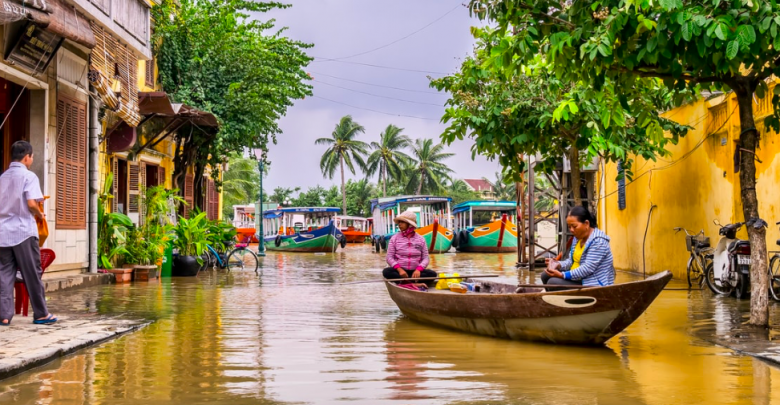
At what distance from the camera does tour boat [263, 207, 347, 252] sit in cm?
3781

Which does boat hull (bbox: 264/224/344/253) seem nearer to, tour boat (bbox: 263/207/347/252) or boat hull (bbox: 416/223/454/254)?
tour boat (bbox: 263/207/347/252)

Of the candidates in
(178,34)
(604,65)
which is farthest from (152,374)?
(178,34)

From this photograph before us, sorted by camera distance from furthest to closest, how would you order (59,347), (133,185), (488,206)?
(488,206), (133,185), (59,347)

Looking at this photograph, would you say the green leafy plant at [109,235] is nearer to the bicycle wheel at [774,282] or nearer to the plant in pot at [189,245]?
the plant in pot at [189,245]

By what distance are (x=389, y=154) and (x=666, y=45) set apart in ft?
179

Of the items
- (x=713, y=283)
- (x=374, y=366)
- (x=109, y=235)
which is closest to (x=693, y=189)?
(x=713, y=283)

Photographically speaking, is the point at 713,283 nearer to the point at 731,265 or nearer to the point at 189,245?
the point at 731,265

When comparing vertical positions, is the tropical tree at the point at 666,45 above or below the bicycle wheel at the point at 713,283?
above

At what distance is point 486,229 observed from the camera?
123ft

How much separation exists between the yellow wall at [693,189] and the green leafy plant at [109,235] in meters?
10.2

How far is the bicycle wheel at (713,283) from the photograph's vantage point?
12.4 meters

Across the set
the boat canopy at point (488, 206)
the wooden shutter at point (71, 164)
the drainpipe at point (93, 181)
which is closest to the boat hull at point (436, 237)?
the boat canopy at point (488, 206)

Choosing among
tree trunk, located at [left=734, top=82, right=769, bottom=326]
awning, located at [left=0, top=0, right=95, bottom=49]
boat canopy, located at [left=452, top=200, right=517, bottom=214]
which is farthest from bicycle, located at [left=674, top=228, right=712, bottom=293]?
boat canopy, located at [left=452, top=200, right=517, bottom=214]

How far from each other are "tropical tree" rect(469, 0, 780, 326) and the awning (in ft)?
16.2
